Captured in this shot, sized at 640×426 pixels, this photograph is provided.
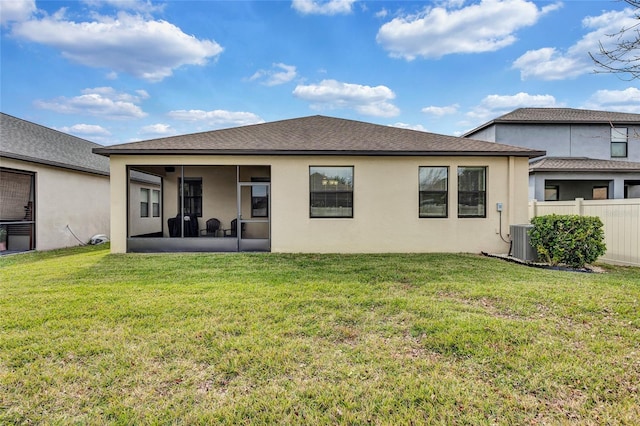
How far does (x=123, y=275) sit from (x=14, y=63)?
12157 mm

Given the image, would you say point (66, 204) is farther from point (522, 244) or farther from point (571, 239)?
point (571, 239)

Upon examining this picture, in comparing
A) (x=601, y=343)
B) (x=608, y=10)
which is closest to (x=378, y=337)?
(x=601, y=343)

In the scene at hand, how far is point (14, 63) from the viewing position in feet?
40.9

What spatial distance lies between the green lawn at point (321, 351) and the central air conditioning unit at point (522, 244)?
2.82m

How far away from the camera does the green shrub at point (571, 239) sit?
24.4ft

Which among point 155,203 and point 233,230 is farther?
point 155,203

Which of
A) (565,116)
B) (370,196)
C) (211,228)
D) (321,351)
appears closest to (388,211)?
(370,196)

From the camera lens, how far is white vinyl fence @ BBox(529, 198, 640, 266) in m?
7.64

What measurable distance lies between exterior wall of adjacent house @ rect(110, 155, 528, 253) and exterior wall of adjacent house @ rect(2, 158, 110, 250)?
7.18 meters

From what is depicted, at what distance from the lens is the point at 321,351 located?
3.32 metres

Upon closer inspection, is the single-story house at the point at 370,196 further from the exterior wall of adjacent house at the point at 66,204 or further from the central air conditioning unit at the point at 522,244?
the exterior wall of adjacent house at the point at 66,204

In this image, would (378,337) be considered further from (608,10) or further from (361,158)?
(608,10)

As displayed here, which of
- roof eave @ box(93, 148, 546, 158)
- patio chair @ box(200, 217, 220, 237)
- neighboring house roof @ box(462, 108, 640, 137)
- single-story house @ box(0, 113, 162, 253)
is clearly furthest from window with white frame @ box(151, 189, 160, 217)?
neighboring house roof @ box(462, 108, 640, 137)

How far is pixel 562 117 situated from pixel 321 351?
2013 centimetres
